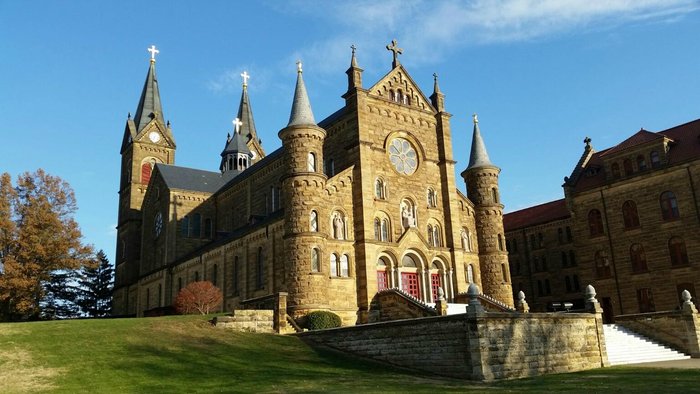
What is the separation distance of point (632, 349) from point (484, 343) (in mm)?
12522

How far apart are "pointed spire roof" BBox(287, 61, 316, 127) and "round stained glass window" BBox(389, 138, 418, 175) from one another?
6809 mm

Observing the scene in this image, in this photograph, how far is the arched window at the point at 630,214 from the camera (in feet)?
157

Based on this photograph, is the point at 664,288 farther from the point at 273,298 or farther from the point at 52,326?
the point at 52,326

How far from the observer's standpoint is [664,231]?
4556 centimetres

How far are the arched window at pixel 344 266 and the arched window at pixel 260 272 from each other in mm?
6333

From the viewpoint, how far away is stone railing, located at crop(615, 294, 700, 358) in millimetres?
31500

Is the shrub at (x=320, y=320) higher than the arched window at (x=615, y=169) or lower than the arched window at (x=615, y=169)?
lower

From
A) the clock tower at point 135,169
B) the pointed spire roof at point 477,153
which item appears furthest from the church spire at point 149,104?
the pointed spire roof at point 477,153

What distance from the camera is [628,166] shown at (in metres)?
48.8

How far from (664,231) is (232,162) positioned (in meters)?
49.6

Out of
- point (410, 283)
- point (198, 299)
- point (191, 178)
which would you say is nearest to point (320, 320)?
point (410, 283)

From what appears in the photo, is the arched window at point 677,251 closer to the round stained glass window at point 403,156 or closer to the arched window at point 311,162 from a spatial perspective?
the round stained glass window at point 403,156

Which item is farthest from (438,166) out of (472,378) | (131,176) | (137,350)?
(131,176)

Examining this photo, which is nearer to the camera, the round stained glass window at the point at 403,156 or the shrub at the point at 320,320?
the shrub at the point at 320,320
